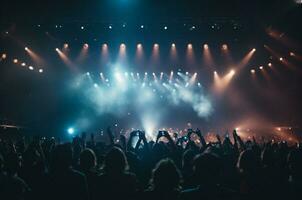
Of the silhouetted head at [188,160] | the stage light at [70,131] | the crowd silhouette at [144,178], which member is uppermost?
the stage light at [70,131]

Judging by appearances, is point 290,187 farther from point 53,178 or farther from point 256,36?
point 256,36

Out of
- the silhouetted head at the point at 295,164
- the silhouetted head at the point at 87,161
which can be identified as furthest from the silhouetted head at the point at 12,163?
the silhouetted head at the point at 295,164

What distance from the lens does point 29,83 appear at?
23.5 meters

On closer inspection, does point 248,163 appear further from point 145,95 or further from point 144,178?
point 145,95

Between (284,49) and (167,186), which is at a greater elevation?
(284,49)

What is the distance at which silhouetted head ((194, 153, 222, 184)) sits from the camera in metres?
2.94

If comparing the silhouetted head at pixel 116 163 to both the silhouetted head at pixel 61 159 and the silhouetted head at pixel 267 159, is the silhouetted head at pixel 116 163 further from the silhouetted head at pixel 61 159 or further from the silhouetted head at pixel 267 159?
the silhouetted head at pixel 267 159

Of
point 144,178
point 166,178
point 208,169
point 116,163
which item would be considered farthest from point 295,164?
point 116,163

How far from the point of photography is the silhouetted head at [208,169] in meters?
2.94

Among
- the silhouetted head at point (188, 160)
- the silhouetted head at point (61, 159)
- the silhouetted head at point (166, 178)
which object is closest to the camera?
the silhouetted head at point (166, 178)

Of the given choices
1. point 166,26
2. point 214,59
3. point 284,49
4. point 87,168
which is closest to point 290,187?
point 87,168

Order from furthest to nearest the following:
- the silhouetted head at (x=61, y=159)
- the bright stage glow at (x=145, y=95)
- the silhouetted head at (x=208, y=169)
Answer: the bright stage glow at (x=145, y=95)
the silhouetted head at (x=61, y=159)
the silhouetted head at (x=208, y=169)

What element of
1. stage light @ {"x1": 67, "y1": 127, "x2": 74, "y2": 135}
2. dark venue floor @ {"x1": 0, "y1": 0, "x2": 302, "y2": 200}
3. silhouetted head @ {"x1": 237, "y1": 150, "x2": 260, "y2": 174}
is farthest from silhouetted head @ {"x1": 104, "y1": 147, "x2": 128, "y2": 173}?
stage light @ {"x1": 67, "y1": 127, "x2": 74, "y2": 135}

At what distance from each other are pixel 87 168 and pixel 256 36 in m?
17.9
